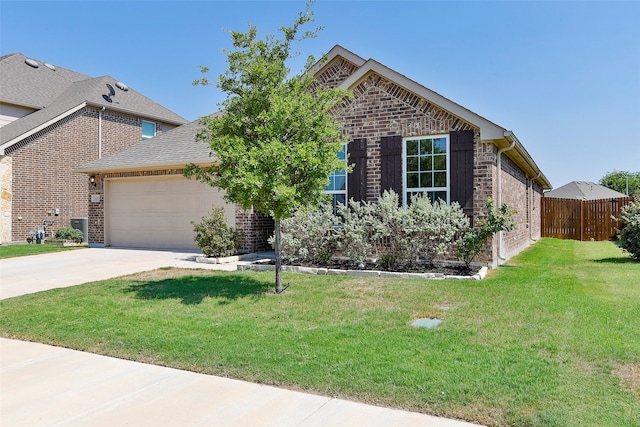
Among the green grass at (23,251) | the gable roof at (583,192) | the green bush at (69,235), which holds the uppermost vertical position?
the gable roof at (583,192)

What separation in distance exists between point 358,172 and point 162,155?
782 cm

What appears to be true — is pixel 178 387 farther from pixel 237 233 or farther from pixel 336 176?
pixel 237 233

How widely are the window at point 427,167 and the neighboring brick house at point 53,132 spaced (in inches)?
645

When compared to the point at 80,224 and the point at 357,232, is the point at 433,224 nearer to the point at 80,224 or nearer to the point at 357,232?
the point at 357,232

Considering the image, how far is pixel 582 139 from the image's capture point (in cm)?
2833

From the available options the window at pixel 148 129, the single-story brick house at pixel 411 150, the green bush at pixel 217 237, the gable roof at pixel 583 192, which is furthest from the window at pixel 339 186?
the gable roof at pixel 583 192

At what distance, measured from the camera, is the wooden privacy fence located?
2059 cm

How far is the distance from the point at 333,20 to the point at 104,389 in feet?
29.0

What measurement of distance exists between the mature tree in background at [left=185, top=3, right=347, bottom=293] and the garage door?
22.1 feet

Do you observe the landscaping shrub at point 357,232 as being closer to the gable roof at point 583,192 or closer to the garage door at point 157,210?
the garage door at point 157,210

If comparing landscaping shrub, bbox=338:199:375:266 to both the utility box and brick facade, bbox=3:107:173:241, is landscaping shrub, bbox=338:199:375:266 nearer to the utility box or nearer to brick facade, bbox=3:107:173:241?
the utility box

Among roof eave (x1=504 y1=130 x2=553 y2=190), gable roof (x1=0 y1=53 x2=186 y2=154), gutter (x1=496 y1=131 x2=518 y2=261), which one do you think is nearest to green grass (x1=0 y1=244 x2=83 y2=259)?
gable roof (x1=0 y1=53 x2=186 y2=154)

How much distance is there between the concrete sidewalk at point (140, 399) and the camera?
3.14 meters

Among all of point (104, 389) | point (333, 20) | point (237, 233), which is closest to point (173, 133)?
point (237, 233)
